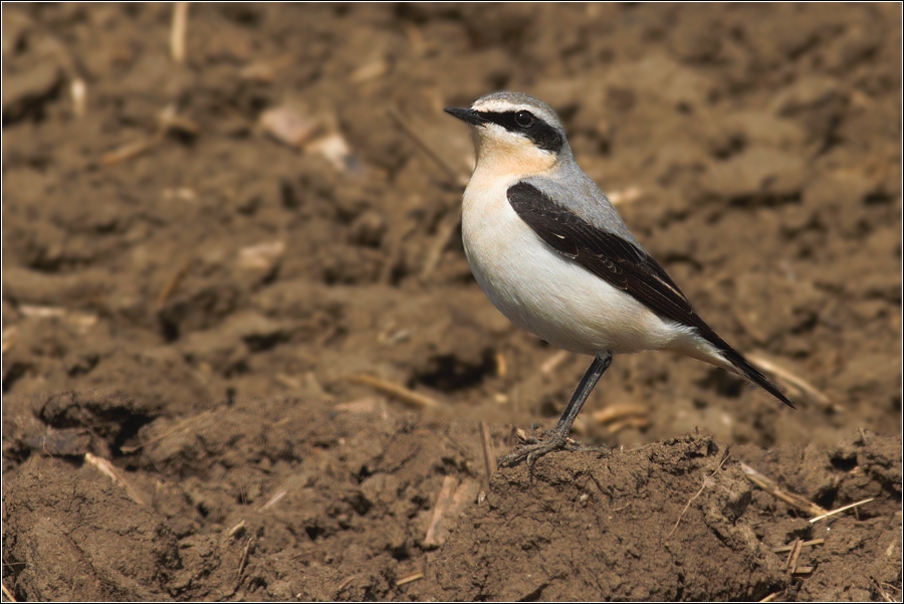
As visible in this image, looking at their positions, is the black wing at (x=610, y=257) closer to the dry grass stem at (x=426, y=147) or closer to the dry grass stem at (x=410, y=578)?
the dry grass stem at (x=410, y=578)

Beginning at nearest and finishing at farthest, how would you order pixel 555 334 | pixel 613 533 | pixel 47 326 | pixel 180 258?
pixel 613 533
pixel 555 334
pixel 47 326
pixel 180 258

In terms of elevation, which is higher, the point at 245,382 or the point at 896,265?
the point at 896,265

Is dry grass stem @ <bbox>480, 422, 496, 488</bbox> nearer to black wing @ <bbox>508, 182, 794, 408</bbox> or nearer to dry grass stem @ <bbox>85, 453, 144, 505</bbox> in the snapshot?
black wing @ <bbox>508, 182, 794, 408</bbox>

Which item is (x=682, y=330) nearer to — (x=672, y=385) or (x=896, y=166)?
(x=672, y=385)

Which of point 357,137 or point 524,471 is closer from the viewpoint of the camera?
point 524,471

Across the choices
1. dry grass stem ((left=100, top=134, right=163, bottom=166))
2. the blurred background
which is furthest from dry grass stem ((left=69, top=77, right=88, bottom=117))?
dry grass stem ((left=100, top=134, right=163, bottom=166))

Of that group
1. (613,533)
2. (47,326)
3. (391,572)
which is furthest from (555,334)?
(47,326)

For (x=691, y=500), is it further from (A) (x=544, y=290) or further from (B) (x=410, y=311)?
(B) (x=410, y=311)
